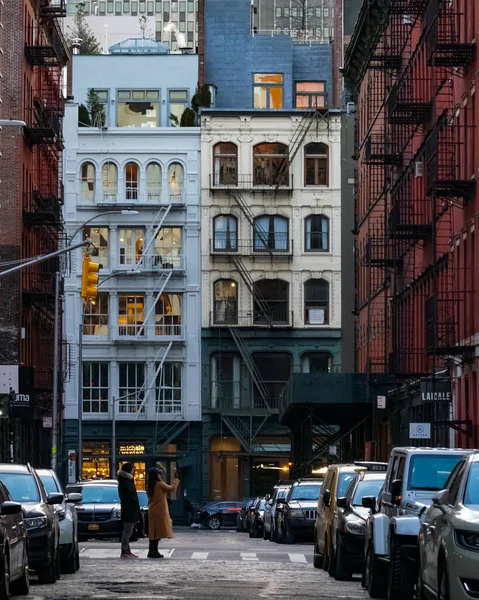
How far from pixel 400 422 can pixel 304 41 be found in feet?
160

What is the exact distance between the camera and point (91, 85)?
91.0 metres

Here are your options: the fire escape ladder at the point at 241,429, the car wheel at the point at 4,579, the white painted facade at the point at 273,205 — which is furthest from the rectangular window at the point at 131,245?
the car wheel at the point at 4,579

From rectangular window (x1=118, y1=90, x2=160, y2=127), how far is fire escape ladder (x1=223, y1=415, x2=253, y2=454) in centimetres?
1723

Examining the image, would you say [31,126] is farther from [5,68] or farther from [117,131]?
[117,131]

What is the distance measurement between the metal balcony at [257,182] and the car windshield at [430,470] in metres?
67.0

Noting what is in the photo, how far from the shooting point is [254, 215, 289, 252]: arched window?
8700 cm

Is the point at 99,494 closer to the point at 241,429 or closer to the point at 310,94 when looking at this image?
the point at 241,429

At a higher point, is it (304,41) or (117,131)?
(304,41)

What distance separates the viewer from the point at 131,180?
287 feet

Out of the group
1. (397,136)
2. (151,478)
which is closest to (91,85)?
(397,136)

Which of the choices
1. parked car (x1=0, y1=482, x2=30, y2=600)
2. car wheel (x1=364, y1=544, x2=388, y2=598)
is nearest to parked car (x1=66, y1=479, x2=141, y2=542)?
car wheel (x1=364, y1=544, x2=388, y2=598)

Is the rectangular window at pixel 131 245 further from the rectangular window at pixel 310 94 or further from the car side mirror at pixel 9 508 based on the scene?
the car side mirror at pixel 9 508

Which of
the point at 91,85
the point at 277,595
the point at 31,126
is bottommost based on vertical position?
the point at 277,595

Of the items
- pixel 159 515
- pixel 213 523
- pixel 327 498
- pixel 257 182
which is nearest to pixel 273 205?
pixel 257 182
